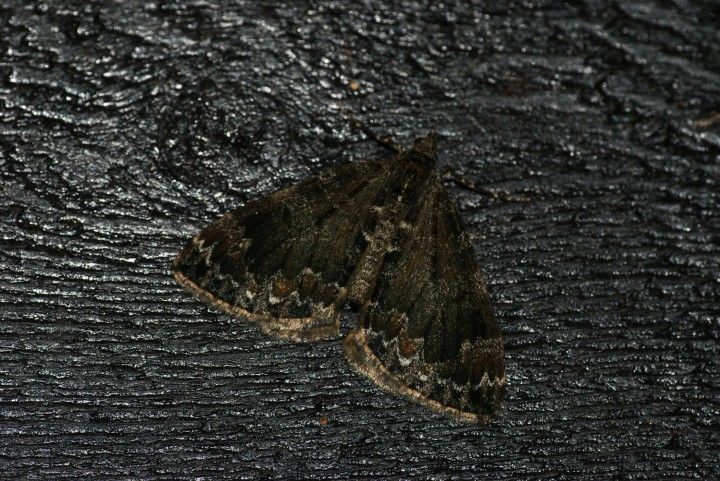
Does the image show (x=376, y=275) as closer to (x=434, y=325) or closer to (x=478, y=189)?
(x=434, y=325)

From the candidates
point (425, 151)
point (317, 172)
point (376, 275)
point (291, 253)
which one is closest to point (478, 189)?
point (425, 151)

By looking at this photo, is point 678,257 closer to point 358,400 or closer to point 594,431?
point 594,431

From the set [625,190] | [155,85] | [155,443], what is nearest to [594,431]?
[625,190]

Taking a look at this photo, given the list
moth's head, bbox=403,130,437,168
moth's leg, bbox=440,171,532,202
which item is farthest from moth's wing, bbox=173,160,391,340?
moth's leg, bbox=440,171,532,202

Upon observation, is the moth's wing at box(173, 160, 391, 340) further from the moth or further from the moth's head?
the moth's head

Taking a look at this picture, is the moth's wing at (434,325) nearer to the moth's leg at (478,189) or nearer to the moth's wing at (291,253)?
the moth's leg at (478,189)
